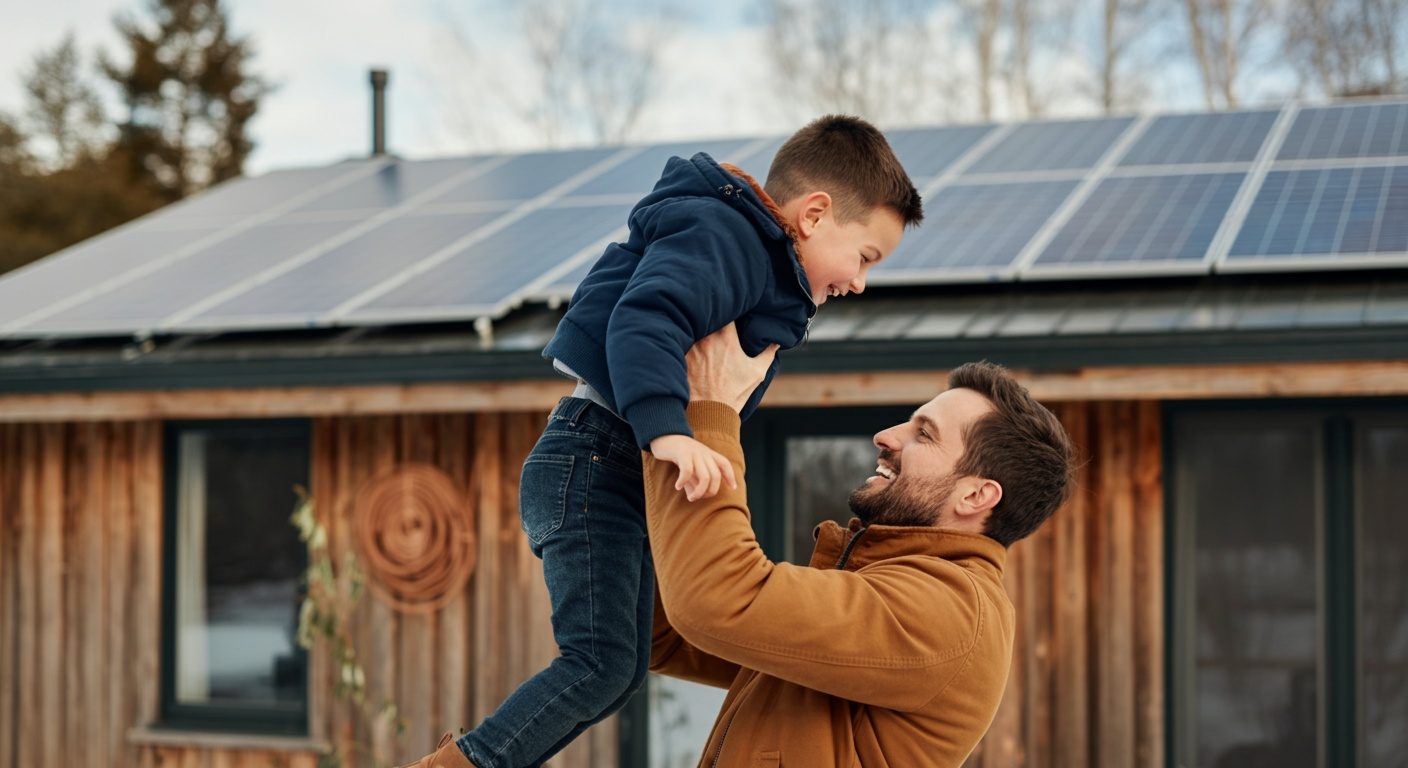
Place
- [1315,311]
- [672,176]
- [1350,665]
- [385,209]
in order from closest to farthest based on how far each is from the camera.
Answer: [672,176] < [1315,311] < [1350,665] < [385,209]

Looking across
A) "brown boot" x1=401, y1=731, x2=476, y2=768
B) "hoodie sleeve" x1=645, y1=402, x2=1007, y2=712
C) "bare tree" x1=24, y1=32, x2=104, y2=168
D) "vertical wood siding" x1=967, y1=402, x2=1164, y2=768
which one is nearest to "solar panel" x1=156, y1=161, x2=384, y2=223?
"vertical wood siding" x1=967, y1=402, x2=1164, y2=768

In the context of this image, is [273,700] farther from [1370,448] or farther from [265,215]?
[1370,448]

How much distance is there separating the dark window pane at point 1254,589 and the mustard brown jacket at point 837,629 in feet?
13.2

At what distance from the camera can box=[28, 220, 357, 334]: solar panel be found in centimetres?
732

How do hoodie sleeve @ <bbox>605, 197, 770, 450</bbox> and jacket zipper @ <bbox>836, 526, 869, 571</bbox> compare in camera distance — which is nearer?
hoodie sleeve @ <bbox>605, 197, 770, 450</bbox>

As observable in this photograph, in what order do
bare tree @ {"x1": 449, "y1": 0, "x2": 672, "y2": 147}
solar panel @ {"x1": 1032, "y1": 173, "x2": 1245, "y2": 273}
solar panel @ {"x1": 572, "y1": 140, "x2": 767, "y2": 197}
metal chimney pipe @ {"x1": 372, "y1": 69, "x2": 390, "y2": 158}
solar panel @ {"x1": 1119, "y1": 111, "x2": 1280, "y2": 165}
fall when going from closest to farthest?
solar panel @ {"x1": 1032, "y1": 173, "x2": 1245, "y2": 273} < solar panel @ {"x1": 1119, "y1": 111, "x2": 1280, "y2": 165} < solar panel @ {"x1": 572, "y1": 140, "x2": 767, "y2": 197} < metal chimney pipe @ {"x1": 372, "y1": 69, "x2": 390, "y2": 158} < bare tree @ {"x1": 449, "y1": 0, "x2": 672, "y2": 147}

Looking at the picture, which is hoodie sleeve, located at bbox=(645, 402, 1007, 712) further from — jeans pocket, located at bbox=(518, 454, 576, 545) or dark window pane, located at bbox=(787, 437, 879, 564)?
dark window pane, located at bbox=(787, 437, 879, 564)

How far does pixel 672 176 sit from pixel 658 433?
20.4 inches

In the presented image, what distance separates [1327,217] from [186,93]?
85.5 ft

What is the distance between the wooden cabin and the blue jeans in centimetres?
330

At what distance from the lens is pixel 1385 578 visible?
6195mm

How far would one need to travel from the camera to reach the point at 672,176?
260cm

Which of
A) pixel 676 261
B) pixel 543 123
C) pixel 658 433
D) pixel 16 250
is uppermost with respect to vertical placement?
pixel 543 123

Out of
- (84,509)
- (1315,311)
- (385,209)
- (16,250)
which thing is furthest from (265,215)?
(16,250)
